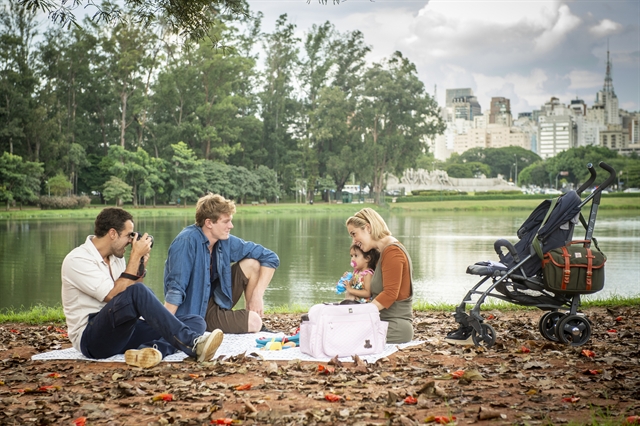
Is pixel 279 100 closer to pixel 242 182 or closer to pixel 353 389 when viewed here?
pixel 242 182

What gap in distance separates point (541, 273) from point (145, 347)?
3.30 meters

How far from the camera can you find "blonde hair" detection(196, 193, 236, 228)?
5.50 m

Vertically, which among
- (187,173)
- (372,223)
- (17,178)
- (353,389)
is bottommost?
(353,389)

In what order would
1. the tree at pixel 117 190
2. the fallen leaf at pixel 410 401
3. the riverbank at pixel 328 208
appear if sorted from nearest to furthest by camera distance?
the fallen leaf at pixel 410 401
the riverbank at pixel 328 208
the tree at pixel 117 190

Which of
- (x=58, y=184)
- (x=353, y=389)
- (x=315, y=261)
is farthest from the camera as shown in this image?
(x=58, y=184)

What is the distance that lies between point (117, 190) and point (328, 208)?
1637 centimetres

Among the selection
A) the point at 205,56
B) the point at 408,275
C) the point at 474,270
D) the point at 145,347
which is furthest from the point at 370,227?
the point at 205,56

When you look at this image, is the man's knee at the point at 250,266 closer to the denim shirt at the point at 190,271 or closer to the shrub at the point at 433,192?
the denim shirt at the point at 190,271

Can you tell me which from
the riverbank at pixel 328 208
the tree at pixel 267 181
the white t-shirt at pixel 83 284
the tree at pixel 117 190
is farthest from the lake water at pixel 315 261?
the tree at pixel 267 181

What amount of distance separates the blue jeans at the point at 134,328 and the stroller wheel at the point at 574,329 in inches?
112

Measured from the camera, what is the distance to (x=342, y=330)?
515 cm

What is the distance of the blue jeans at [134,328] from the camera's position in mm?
4656

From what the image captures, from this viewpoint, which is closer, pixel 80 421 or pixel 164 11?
pixel 80 421

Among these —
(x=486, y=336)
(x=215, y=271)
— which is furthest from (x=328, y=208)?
(x=486, y=336)
